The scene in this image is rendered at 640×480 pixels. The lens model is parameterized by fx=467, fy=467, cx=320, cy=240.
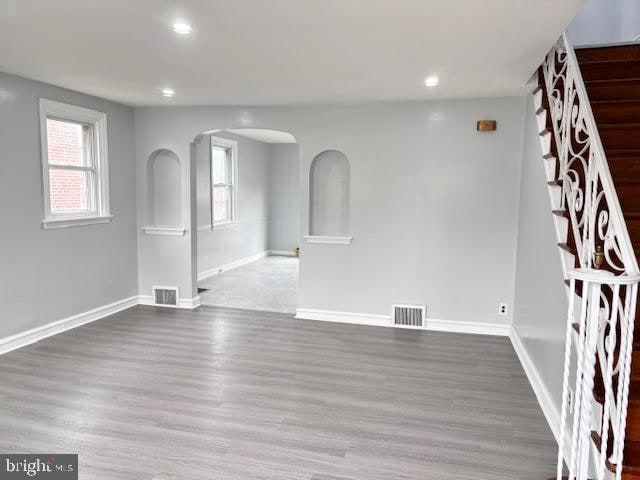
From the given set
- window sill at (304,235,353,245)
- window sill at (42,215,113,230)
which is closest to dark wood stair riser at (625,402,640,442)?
window sill at (304,235,353,245)

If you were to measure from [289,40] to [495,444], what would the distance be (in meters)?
2.74

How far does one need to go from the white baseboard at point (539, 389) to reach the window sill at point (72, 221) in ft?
14.6

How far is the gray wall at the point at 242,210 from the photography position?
750cm

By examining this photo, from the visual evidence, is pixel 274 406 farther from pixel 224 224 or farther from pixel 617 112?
pixel 224 224

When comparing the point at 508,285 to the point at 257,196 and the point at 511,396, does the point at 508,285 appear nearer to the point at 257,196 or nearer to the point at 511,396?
the point at 511,396

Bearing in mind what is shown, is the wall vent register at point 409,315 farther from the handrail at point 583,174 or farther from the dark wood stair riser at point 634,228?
the dark wood stair riser at point 634,228

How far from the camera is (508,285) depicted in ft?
15.8

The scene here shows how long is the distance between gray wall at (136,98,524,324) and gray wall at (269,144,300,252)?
470 centimetres

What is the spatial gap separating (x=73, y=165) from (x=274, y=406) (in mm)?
3386

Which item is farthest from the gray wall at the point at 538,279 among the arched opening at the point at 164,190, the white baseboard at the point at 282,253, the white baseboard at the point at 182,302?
the white baseboard at the point at 282,253

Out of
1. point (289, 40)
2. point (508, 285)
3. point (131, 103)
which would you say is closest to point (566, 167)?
point (289, 40)

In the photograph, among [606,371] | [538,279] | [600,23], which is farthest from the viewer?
[600,23]

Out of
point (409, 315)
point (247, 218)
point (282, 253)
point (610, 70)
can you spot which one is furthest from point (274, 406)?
point (282, 253)

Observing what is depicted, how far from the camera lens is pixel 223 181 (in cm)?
839
